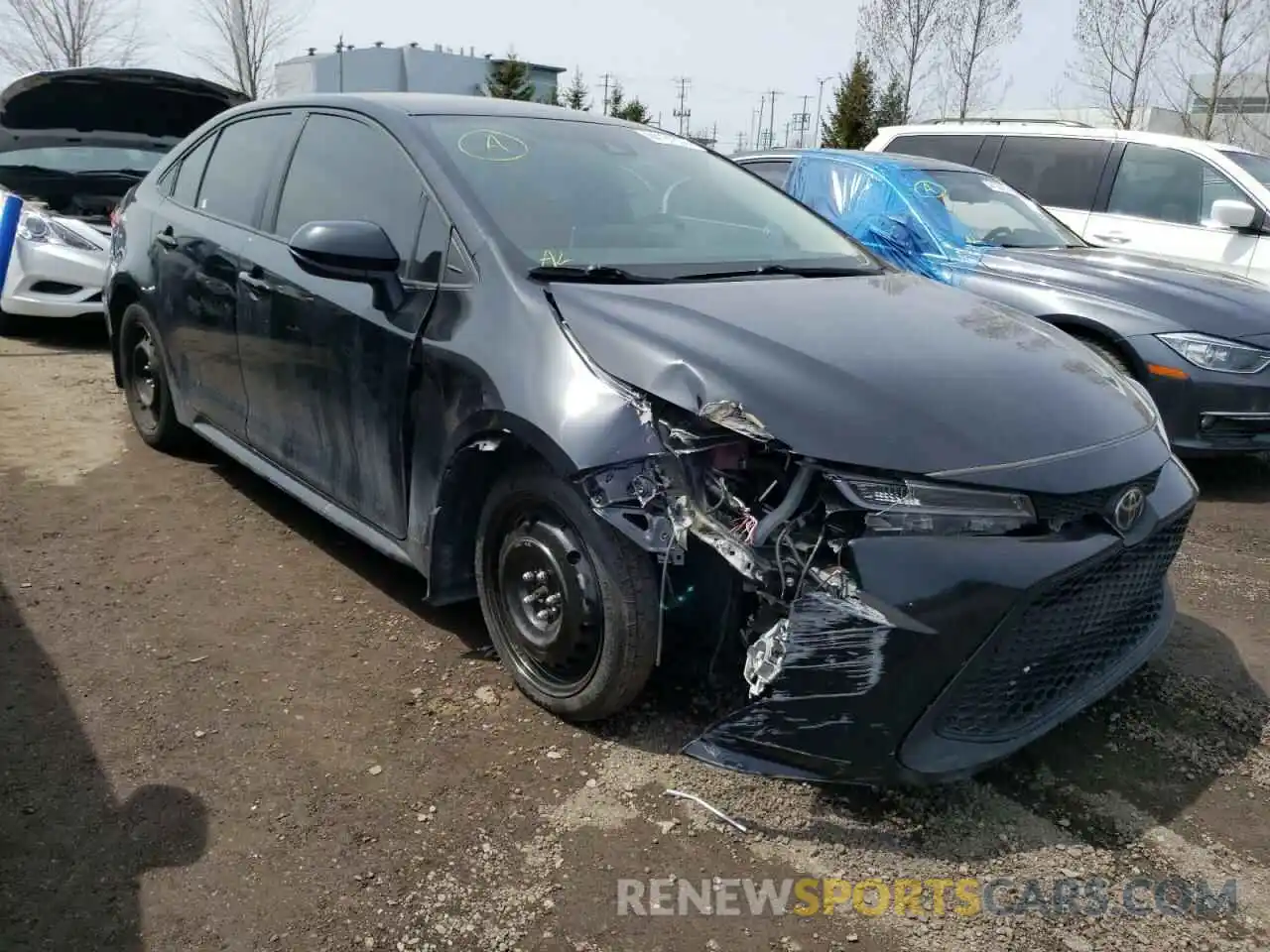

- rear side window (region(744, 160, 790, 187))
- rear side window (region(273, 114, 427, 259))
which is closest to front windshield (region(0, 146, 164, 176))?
rear side window (region(744, 160, 790, 187))

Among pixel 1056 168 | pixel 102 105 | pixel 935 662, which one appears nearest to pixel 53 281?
pixel 102 105

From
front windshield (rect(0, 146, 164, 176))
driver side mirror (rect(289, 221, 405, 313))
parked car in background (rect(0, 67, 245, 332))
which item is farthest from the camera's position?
front windshield (rect(0, 146, 164, 176))

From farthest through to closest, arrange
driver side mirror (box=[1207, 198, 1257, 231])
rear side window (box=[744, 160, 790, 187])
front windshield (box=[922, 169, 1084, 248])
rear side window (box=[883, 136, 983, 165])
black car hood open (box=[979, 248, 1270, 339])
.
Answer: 1. rear side window (box=[883, 136, 983, 165])
2. driver side mirror (box=[1207, 198, 1257, 231])
3. rear side window (box=[744, 160, 790, 187])
4. front windshield (box=[922, 169, 1084, 248])
5. black car hood open (box=[979, 248, 1270, 339])

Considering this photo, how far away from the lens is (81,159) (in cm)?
793

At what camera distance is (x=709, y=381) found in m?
2.39

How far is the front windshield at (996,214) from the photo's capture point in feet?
19.7

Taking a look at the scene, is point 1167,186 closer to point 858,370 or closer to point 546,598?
point 858,370

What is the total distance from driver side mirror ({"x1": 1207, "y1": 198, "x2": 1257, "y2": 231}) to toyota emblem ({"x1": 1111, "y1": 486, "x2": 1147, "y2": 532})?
544 centimetres

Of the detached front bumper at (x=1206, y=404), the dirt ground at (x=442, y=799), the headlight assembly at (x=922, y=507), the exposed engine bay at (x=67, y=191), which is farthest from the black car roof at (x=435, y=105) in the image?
the exposed engine bay at (x=67, y=191)

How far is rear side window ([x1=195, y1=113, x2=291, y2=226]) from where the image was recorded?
3.95 m

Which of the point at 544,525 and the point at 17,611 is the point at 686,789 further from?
the point at 17,611

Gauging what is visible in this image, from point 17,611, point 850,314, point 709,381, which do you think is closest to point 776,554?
point 709,381

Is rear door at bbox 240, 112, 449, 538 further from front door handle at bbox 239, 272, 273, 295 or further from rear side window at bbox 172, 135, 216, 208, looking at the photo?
rear side window at bbox 172, 135, 216, 208

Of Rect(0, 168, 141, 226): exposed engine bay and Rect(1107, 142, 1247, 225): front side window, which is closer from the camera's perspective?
Rect(1107, 142, 1247, 225): front side window
